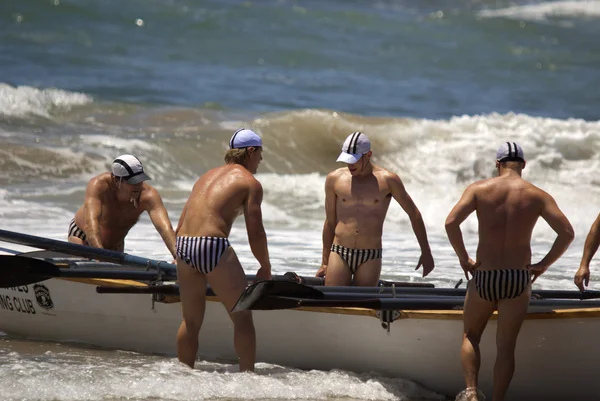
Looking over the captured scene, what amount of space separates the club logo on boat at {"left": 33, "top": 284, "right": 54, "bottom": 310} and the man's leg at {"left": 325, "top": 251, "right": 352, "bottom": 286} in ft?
8.10

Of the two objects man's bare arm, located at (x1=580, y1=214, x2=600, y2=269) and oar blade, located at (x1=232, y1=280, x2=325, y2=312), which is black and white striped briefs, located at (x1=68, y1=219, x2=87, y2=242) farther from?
man's bare arm, located at (x1=580, y1=214, x2=600, y2=269)

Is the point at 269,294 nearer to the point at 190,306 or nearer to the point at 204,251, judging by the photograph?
the point at 204,251

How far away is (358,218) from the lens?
841 centimetres

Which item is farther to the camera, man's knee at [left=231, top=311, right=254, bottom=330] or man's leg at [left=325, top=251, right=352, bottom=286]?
man's leg at [left=325, top=251, right=352, bottom=286]

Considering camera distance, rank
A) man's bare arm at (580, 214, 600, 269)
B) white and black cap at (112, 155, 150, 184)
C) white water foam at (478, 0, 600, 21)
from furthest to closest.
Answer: white water foam at (478, 0, 600, 21) → white and black cap at (112, 155, 150, 184) → man's bare arm at (580, 214, 600, 269)

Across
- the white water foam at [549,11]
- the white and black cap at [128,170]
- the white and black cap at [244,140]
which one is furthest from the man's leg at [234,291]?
the white water foam at [549,11]

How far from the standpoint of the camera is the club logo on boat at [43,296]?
29.7ft

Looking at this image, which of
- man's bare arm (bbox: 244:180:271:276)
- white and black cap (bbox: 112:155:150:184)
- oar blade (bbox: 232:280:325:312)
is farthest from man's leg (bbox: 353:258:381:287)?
white and black cap (bbox: 112:155:150:184)

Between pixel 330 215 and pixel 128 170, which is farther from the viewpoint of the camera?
pixel 128 170

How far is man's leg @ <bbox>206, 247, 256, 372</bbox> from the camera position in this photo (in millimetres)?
7195

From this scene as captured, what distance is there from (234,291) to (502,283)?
1825 mm

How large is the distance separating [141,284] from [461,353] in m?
2.73

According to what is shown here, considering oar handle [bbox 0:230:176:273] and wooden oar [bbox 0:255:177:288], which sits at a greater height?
oar handle [bbox 0:230:176:273]

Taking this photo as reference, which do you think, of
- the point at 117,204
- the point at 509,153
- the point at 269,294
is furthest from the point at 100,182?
the point at 509,153
